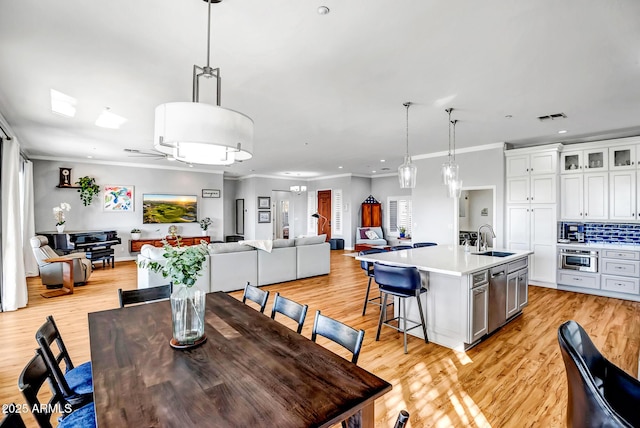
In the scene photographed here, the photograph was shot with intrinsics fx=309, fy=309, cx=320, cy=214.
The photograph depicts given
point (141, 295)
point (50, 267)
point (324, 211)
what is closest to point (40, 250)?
point (50, 267)

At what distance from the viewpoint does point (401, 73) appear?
3100 millimetres

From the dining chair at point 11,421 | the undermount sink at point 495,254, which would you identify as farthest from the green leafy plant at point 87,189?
the undermount sink at point 495,254

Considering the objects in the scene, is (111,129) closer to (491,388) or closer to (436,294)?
(436,294)

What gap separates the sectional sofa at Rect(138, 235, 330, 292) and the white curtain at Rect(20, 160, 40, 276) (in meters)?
3.26

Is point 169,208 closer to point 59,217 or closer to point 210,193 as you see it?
point 210,193

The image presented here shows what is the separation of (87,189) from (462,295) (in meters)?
9.16

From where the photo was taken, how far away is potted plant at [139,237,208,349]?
1.61 meters

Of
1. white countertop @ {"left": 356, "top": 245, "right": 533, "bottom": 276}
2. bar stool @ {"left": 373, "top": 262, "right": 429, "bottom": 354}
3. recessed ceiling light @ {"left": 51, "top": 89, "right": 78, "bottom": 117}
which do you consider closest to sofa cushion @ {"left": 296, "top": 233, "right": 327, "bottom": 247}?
white countertop @ {"left": 356, "top": 245, "right": 533, "bottom": 276}

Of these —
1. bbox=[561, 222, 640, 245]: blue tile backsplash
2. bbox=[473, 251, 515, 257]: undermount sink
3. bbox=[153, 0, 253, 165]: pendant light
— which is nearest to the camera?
bbox=[153, 0, 253, 165]: pendant light

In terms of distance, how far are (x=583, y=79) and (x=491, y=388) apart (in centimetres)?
322

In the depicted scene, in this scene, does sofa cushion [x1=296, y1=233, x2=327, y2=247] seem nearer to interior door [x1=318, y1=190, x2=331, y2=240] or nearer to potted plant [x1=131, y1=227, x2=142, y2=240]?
interior door [x1=318, y1=190, x2=331, y2=240]

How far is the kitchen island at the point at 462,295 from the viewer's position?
3.14 m

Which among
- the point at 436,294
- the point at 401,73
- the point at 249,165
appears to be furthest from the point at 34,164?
the point at 436,294

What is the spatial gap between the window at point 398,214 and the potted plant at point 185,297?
9675mm
